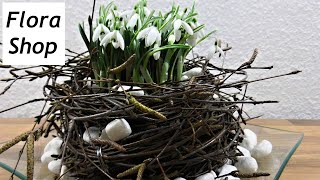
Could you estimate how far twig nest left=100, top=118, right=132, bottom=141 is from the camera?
1.34ft

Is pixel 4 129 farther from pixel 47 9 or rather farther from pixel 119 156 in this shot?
pixel 119 156

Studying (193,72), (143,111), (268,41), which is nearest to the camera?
(143,111)

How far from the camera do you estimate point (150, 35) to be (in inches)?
16.5

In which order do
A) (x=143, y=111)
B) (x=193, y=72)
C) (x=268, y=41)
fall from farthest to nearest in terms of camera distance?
(x=268, y=41), (x=193, y=72), (x=143, y=111)

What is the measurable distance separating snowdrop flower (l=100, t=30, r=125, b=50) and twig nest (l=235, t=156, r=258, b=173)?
18 cm

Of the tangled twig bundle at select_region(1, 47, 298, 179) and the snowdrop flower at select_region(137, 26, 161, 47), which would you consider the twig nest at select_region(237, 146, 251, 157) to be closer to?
the tangled twig bundle at select_region(1, 47, 298, 179)

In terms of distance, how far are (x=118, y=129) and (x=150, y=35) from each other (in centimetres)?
8

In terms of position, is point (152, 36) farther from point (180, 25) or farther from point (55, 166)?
point (55, 166)

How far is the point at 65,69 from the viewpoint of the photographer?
1.67 ft

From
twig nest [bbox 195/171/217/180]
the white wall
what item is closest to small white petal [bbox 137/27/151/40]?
twig nest [bbox 195/171/217/180]

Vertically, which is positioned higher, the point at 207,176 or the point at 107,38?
the point at 107,38

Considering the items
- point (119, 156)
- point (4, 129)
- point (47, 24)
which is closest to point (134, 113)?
point (119, 156)

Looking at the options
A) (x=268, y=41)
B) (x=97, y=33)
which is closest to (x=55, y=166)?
(x=97, y=33)

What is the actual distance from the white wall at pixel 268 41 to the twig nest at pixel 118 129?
0.54 m
